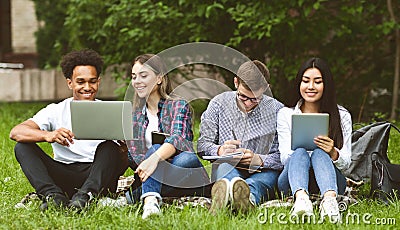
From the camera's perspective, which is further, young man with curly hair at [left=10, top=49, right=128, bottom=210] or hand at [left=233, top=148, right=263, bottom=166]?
hand at [left=233, top=148, right=263, bottom=166]

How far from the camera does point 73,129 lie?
4.19 m

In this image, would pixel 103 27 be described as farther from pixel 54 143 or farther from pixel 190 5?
pixel 54 143

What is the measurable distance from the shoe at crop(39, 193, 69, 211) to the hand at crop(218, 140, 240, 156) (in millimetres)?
979

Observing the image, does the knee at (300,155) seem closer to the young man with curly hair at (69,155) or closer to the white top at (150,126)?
the white top at (150,126)

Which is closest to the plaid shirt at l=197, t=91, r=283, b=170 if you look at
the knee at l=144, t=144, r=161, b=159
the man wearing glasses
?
the man wearing glasses

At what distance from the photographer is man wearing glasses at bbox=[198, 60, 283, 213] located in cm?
436

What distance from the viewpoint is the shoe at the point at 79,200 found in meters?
4.01

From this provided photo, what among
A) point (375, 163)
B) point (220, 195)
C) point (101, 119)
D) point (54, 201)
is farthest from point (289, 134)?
point (54, 201)

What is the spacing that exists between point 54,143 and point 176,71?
492cm

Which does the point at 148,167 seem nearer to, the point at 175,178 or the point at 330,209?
the point at 175,178

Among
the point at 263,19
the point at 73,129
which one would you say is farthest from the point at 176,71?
the point at 73,129

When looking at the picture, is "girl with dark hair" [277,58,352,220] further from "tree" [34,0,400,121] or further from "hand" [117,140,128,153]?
"tree" [34,0,400,121]

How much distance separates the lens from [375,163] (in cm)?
455

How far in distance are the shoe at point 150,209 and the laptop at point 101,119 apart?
44cm
